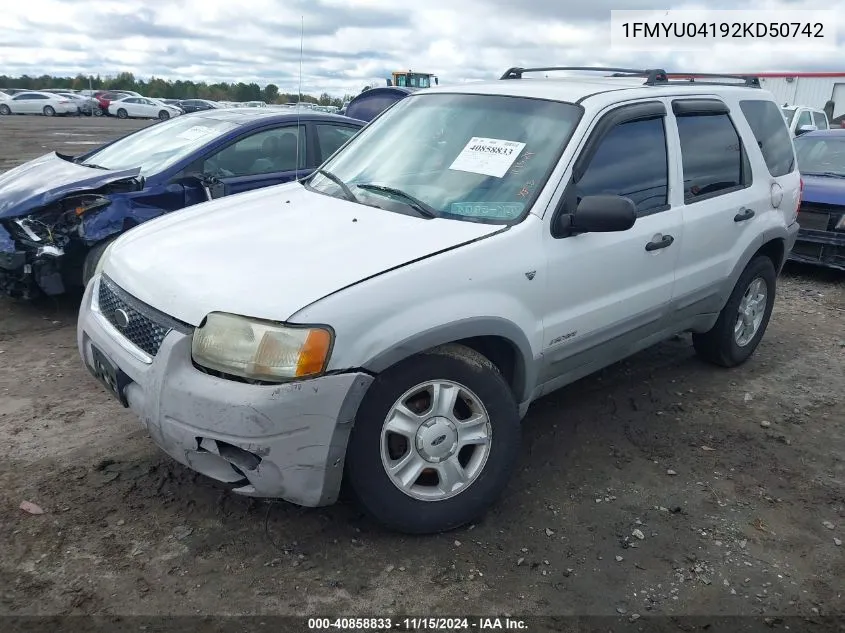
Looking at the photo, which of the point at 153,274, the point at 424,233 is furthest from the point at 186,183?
the point at 424,233

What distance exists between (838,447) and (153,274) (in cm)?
372

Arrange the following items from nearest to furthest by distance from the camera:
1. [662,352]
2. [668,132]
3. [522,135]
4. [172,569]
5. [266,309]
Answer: [266,309], [172,569], [522,135], [668,132], [662,352]

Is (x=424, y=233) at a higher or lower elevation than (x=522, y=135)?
lower

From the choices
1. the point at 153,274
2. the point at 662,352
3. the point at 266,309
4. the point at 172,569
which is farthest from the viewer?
the point at 662,352

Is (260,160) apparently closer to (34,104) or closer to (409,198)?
(409,198)

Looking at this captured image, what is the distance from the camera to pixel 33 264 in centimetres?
522

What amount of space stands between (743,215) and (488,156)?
196 centimetres

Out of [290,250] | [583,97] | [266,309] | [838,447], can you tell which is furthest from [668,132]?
[266,309]

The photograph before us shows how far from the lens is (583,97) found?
11.8 ft

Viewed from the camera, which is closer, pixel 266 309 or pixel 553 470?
pixel 266 309

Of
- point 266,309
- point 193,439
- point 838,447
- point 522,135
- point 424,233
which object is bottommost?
point 838,447

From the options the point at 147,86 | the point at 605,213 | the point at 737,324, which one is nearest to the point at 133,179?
the point at 605,213

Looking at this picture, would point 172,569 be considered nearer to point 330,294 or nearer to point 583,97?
point 330,294

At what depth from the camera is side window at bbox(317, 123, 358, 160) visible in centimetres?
648
